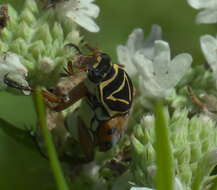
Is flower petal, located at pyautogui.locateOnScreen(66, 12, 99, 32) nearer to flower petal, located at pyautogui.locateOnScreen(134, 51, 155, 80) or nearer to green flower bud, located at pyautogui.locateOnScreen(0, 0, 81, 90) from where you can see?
green flower bud, located at pyautogui.locateOnScreen(0, 0, 81, 90)

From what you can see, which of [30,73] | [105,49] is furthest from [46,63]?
[105,49]

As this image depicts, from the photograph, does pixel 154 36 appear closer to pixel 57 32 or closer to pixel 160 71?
pixel 57 32

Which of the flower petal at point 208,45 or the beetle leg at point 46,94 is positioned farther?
the flower petal at point 208,45

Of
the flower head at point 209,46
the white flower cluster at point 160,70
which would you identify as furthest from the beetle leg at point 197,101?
the white flower cluster at point 160,70

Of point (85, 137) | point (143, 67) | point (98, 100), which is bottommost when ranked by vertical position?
point (85, 137)

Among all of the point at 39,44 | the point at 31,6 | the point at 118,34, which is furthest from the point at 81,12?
the point at 118,34

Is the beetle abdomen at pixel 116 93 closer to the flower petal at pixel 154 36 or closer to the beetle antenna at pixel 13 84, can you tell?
the beetle antenna at pixel 13 84
